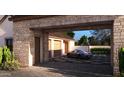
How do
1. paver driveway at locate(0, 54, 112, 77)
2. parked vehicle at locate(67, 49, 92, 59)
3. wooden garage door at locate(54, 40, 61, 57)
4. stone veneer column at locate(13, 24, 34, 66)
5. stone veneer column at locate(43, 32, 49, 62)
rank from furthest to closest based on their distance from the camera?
wooden garage door at locate(54, 40, 61, 57), parked vehicle at locate(67, 49, 92, 59), stone veneer column at locate(43, 32, 49, 62), stone veneer column at locate(13, 24, 34, 66), paver driveway at locate(0, 54, 112, 77)

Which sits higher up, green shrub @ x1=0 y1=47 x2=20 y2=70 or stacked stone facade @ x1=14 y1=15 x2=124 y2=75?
stacked stone facade @ x1=14 y1=15 x2=124 y2=75

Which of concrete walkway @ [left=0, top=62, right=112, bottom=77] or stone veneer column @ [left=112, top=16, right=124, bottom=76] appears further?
concrete walkway @ [left=0, top=62, right=112, bottom=77]

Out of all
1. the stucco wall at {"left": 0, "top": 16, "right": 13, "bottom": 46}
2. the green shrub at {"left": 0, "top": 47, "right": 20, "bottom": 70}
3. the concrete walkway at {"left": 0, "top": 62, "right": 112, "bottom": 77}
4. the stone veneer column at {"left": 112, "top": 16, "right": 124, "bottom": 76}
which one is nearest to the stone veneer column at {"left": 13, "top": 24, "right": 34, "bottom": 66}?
the green shrub at {"left": 0, "top": 47, "right": 20, "bottom": 70}

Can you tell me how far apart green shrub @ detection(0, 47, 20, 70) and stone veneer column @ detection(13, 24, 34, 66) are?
1.65 ft

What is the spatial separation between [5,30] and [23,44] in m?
3.10

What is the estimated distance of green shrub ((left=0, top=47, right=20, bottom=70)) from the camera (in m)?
12.2

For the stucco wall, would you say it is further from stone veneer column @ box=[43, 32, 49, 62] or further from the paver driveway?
the paver driveway

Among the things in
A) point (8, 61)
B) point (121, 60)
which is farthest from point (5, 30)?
point (121, 60)

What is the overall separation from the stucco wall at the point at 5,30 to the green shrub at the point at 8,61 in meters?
2.67

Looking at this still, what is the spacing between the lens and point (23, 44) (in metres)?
13.5

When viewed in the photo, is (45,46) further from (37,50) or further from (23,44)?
(23,44)
